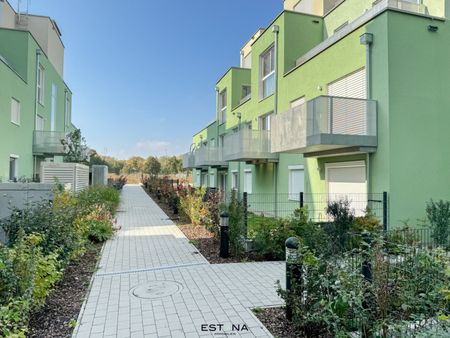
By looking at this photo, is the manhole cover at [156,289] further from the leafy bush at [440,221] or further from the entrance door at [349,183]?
the leafy bush at [440,221]

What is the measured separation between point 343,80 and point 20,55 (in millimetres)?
19128

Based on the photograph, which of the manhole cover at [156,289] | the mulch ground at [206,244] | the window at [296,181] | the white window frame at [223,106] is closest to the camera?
the manhole cover at [156,289]

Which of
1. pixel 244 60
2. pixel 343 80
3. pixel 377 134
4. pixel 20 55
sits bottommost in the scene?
pixel 377 134

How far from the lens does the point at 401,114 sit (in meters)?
9.97

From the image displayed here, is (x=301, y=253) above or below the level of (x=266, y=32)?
below

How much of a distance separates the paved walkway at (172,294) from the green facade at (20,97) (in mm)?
12796

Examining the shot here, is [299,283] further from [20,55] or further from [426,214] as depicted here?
[20,55]

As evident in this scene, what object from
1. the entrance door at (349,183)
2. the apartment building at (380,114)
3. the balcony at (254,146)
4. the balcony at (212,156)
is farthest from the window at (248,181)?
the entrance door at (349,183)

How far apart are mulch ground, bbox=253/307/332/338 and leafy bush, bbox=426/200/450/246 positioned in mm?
6645

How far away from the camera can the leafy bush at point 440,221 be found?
897cm

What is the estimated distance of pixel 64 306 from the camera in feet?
15.6

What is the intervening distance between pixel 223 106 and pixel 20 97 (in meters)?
14.2

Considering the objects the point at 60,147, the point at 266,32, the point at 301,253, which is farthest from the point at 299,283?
the point at 60,147

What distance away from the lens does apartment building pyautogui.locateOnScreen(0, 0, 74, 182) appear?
17750 millimetres
